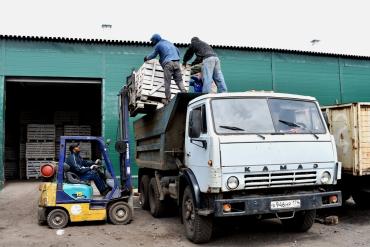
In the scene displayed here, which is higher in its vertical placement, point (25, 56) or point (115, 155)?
point (25, 56)

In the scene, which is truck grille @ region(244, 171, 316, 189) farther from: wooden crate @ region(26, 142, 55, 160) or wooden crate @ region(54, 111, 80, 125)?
wooden crate @ region(54, 111, 80, 125)

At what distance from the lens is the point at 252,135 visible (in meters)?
6.41

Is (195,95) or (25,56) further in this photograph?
(25,56)

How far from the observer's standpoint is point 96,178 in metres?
9.28

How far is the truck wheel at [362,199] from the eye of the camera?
959 cm

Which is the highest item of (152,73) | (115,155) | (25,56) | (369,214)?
(25,56)

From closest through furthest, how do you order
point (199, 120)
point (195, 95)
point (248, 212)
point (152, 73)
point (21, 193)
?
point (248, 212) → point (199, 120) → point (195, 95) → point (152, 73) → point (21, 193)

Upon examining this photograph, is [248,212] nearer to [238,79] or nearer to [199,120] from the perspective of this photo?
[199,120]

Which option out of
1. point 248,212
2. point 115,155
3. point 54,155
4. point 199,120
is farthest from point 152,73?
point 54,155

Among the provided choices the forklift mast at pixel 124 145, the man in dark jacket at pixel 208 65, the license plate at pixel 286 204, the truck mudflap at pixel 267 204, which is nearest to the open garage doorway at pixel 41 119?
the forklift mast at pixel 124 145

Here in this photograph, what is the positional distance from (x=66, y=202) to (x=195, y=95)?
3515mm

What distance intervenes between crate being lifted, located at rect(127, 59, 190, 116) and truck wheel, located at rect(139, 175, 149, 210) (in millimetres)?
2067

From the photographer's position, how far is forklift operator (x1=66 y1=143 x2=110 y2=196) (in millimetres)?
9000

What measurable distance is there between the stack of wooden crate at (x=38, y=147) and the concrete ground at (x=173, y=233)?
955cm
